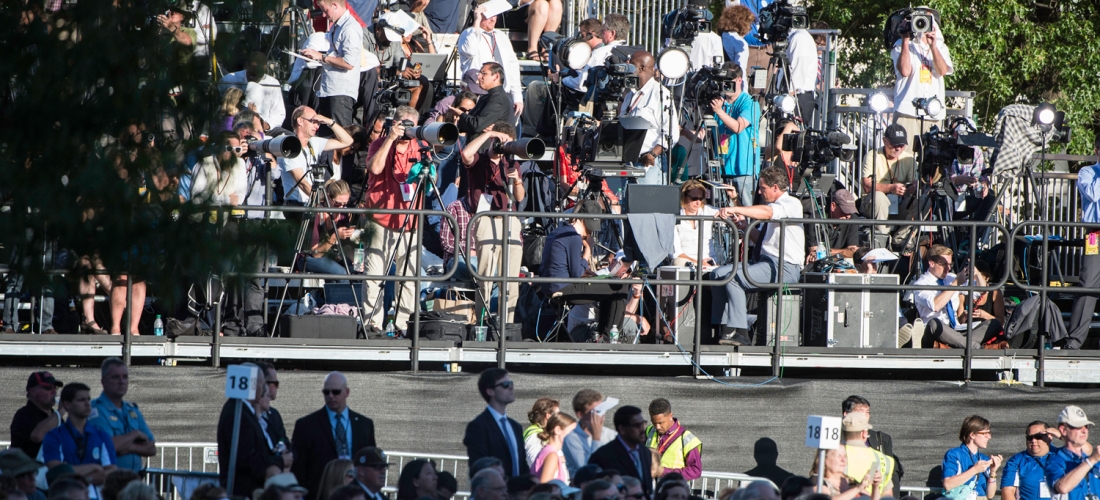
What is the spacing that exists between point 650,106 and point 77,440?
6.96 metres

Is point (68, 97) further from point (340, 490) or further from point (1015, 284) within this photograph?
point (1015, 284)

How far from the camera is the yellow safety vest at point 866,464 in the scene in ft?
31.5

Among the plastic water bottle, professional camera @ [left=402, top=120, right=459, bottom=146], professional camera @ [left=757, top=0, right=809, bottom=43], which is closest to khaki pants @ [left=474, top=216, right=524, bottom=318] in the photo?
professional camera @ [left=402, top=120, right=459, bottom=146]

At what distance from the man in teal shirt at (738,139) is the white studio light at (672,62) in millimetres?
852

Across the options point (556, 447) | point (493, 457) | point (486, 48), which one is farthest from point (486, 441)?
point (486, 48)

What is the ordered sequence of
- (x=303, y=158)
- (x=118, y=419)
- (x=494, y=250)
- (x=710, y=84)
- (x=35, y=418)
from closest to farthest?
(x=118, y=419) → (x=35, y=418) → (x=494, y=250) → (x=303, y=158) → (x=710, y=84)

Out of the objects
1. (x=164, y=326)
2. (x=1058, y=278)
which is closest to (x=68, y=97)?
(x=164, y=326)

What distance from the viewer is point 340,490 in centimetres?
693

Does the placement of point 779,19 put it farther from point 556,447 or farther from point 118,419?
point 118,419

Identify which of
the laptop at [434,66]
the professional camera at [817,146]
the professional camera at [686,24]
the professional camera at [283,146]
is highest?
the professional camera at [686,24]

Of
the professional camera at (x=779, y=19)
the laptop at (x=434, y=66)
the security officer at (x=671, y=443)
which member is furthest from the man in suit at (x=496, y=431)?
the professional camera at (x=779, y=19)

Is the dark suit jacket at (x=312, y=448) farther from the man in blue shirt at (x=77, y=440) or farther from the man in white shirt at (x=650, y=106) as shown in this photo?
the man in white shirt at (x=650, y=106)

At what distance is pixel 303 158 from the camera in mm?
12438

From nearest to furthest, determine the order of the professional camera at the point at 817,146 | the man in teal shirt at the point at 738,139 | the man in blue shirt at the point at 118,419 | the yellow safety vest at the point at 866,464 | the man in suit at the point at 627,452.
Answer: the man in blue shirt at the point at 118,419, the man in suit at the point at 627,452, the yellow safety vest at the point at 866,464, the man in teal shirt at the point at 738,139, the professional camera at the point at 817,146
